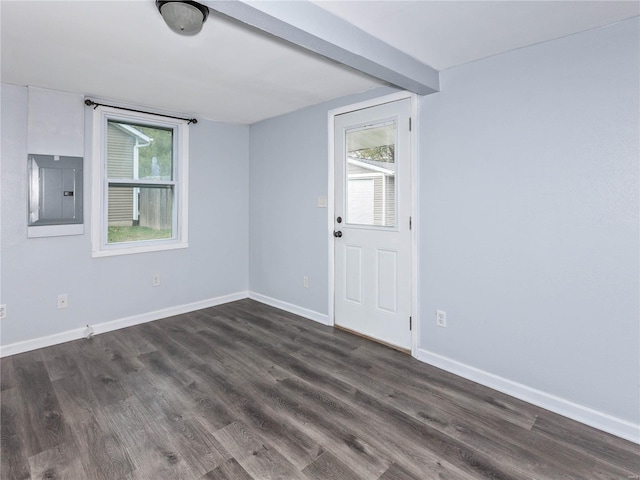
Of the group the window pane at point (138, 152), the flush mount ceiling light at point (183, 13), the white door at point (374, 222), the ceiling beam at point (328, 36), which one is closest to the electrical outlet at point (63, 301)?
the window pane at point (138, 152)

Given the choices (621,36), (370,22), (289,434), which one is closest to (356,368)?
(289,434)

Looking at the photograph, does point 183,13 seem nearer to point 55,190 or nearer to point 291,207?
point 55,190

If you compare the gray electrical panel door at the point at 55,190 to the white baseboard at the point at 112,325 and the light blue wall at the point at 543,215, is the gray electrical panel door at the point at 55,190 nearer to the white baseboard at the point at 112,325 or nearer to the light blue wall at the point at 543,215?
the white baseboard at the point at 112,325

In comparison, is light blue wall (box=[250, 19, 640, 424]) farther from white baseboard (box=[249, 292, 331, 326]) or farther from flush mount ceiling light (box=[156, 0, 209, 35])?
flush mount ceiling light (box=[156, 0, 209, 35])

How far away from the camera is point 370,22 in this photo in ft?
6.47

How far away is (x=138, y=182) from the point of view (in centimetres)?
376

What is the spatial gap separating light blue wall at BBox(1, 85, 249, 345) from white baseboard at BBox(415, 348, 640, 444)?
2.75 meters

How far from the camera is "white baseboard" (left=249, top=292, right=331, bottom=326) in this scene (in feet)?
12.4

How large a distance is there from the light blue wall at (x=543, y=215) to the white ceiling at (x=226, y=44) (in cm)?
24

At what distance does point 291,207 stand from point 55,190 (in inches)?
88.9

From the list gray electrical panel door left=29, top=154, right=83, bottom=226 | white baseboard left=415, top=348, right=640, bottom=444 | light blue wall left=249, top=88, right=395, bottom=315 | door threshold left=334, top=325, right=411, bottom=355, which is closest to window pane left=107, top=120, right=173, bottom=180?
gray electrical panel door left=29, top=154, right=83, bottom=226

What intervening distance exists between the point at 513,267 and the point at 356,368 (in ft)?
4.50

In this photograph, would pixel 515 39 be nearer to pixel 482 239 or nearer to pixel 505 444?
pixel 482 239

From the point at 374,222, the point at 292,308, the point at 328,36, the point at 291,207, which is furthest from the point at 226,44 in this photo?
the point at 292,308
